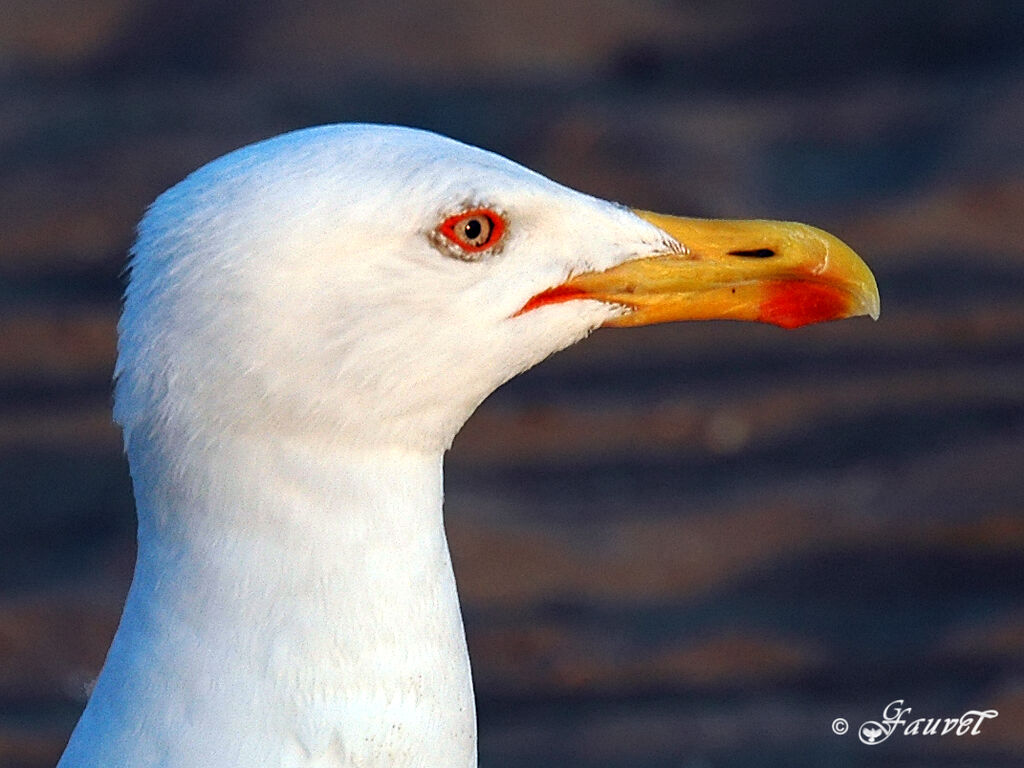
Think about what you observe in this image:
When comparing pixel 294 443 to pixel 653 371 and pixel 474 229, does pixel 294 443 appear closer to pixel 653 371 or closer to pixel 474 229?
pixel 474 229

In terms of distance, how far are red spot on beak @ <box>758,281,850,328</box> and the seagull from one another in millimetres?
220

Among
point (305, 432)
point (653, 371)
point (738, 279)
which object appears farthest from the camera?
point (653, 371)

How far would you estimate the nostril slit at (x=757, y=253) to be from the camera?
142 cm

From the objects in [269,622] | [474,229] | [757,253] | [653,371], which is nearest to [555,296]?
[474,229]

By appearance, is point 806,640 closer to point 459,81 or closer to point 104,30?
point 459,81

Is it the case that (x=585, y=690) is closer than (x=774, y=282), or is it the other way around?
(x=774, y=282)

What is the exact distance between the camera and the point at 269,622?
1243mm

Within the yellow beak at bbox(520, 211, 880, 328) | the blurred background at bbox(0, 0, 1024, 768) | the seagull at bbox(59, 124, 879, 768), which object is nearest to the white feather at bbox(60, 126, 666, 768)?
the seagull at bbox(59, 124, 879, 768)

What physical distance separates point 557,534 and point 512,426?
0.70 feet

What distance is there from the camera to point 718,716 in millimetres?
2797

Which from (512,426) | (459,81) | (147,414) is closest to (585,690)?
(512,426)

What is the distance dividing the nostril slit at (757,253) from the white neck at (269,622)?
361 mm

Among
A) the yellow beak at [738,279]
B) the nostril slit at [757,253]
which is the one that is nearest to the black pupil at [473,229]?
the yellow beak at [738,279]

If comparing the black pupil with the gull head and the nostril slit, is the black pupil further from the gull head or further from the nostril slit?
the nostril slit
